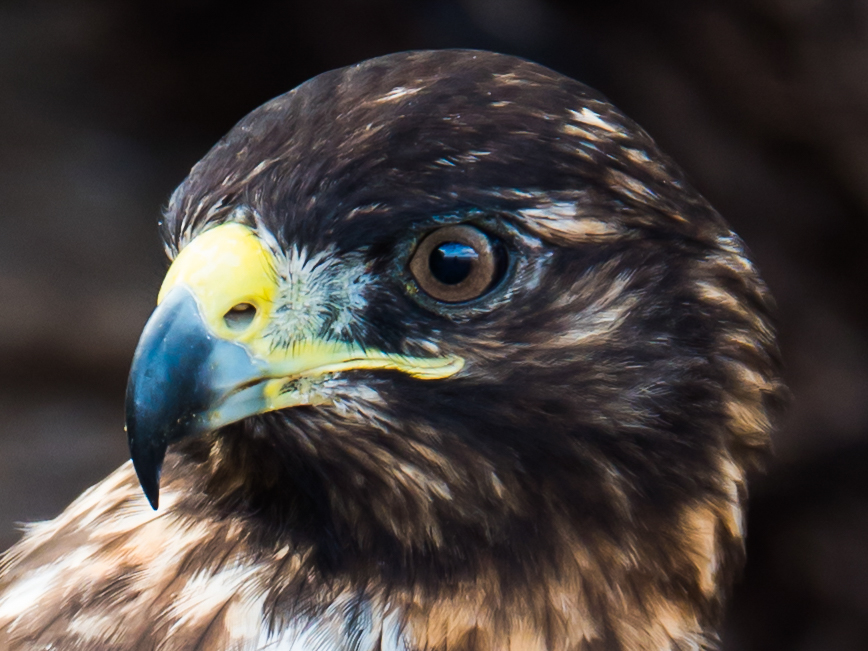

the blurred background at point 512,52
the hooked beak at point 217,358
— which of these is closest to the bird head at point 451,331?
the hooked beak at point 217,358

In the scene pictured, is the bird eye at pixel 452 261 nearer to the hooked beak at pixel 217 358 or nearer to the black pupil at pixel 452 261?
the black pupil at pixel 452 261

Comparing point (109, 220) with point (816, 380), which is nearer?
point (816, 380)

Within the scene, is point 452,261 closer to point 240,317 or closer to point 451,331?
point 451,331

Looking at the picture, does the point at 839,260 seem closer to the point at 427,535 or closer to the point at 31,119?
the point at 427,535

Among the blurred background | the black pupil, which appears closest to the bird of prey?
the black pupil

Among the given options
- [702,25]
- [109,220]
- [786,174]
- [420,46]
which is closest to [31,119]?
[109,220]

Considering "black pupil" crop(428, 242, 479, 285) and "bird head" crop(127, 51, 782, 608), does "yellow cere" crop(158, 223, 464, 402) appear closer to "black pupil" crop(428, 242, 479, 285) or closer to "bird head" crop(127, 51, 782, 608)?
"bird head" crop(127, 51, 782, 608)

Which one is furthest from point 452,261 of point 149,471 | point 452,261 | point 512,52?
point 512,52
